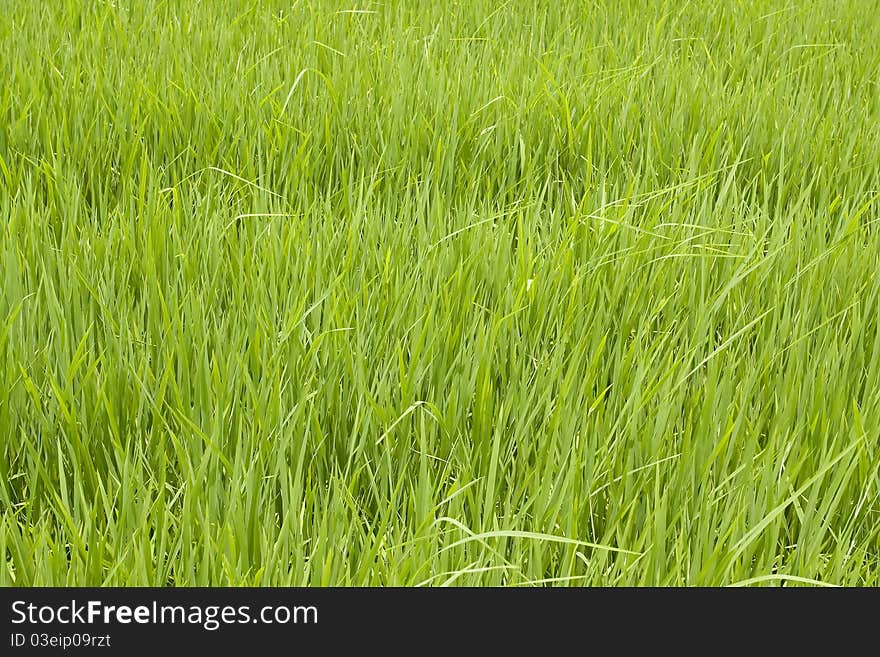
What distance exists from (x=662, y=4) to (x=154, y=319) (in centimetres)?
228

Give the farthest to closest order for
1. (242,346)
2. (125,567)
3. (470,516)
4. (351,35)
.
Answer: (351,35), (242,346), (470,516), (125,567)

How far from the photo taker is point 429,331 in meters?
1.15

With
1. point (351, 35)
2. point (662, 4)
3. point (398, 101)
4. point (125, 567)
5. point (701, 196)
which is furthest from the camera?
point (662, 4)

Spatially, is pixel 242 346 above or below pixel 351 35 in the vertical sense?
below

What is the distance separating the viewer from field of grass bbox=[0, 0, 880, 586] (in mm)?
909

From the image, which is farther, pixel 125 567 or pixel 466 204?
pixel 466 204

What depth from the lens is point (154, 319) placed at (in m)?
1.20

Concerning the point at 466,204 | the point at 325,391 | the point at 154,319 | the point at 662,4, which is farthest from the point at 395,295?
the point at 662,4

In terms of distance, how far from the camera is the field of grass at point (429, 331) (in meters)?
0.91

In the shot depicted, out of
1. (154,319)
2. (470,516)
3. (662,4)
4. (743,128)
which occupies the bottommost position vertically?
(470,516)

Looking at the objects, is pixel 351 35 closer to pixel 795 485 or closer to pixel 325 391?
pixel 325 391
